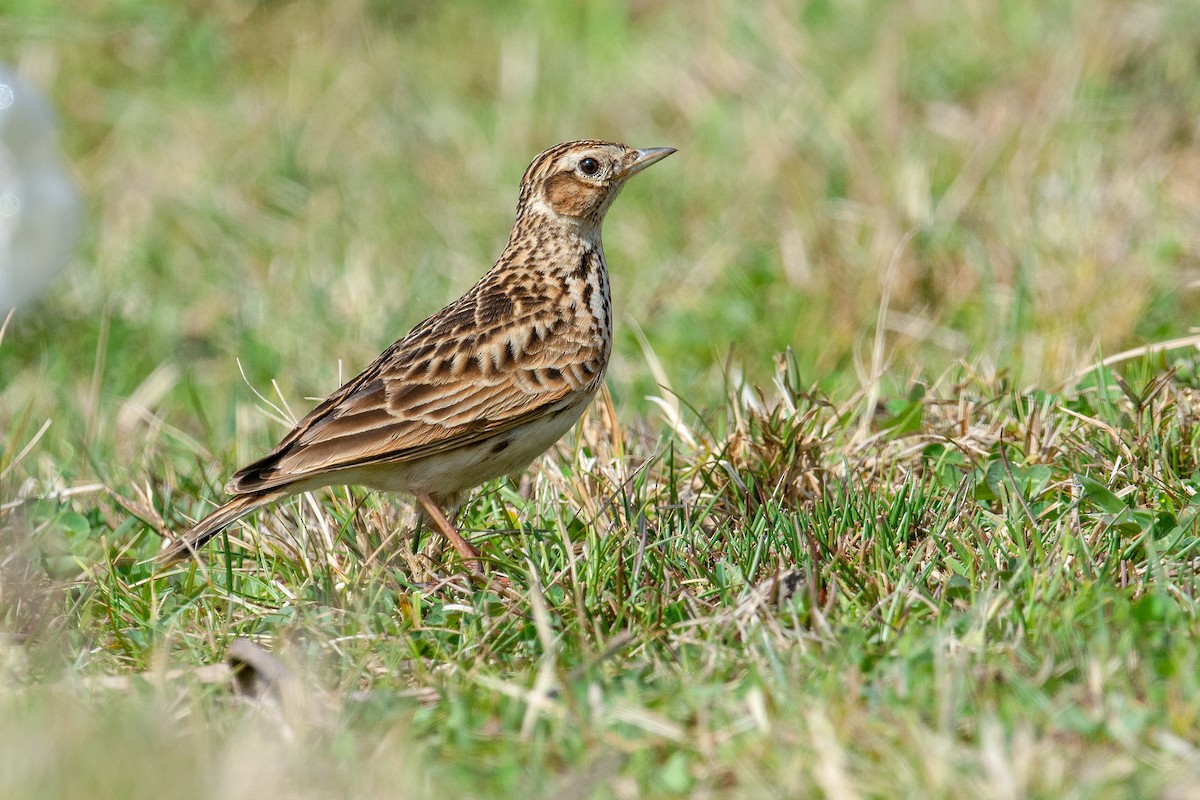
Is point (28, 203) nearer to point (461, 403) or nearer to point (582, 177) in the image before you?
point (582, 177)

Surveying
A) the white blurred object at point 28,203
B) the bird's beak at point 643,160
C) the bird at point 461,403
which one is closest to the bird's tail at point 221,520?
the bird at point 461,403

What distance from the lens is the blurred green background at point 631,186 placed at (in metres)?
A: 7.21

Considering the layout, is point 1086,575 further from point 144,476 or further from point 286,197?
point 286,197

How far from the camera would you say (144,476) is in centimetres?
570

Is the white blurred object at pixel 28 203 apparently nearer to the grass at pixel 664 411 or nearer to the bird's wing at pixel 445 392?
the grass at pixel 664 411

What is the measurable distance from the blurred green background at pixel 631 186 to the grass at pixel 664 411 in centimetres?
3

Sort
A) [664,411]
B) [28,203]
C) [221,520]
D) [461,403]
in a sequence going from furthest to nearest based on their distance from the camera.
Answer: [28,203] → [664,411] → [461,403] → [221,520]

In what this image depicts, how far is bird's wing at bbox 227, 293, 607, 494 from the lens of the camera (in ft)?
15.4

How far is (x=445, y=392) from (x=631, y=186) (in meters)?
4.02

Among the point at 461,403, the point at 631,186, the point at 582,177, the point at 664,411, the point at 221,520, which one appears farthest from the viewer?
the point at 631,186

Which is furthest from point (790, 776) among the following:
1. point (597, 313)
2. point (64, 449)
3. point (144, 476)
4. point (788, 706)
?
point (64, 449)

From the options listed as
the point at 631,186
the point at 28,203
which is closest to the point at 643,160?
the point at 631,186

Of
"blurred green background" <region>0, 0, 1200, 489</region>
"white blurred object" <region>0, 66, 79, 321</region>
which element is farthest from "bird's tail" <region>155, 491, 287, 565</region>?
"white blurred object" <region>0, 66, 79, 321</region>

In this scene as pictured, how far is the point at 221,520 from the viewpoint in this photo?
467cm
